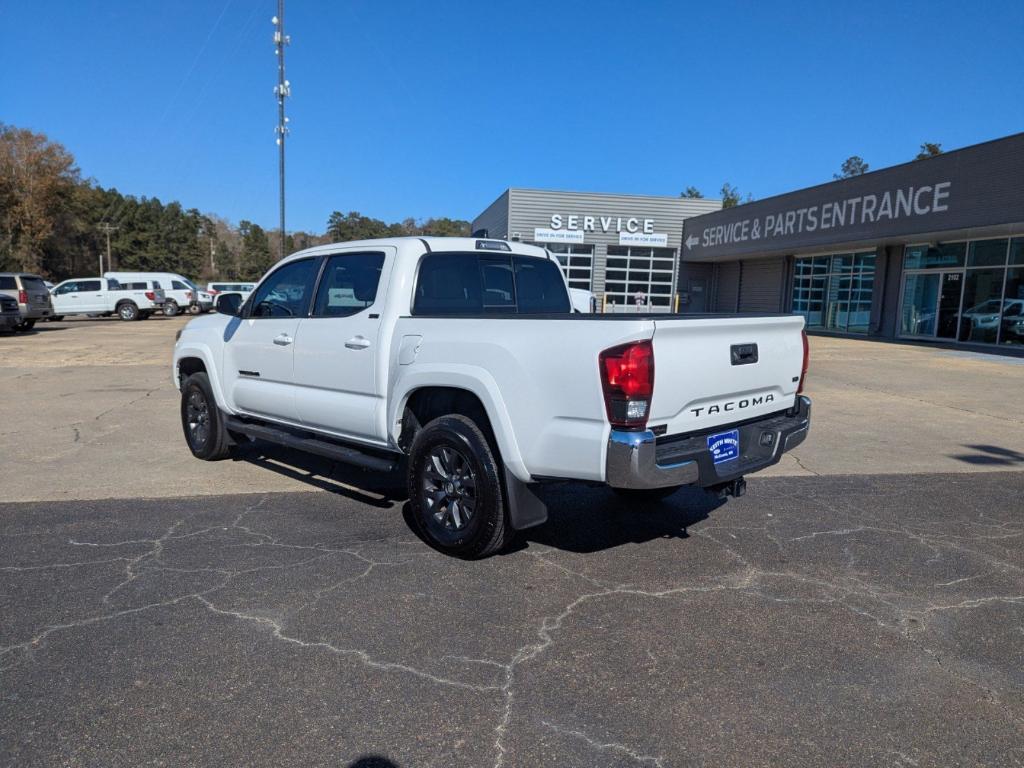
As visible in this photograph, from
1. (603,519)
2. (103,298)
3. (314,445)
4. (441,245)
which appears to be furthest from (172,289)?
(603,519)

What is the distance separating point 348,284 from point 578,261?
104 ft

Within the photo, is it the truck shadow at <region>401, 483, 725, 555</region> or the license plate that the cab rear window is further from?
the license plate

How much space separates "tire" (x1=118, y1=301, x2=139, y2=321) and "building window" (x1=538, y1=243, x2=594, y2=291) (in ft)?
62.3

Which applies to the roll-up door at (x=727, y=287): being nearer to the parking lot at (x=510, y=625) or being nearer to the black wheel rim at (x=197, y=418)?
the parking lot at (x=510, y=625)

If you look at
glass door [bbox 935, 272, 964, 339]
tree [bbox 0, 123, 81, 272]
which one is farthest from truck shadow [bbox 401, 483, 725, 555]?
tree [bbox 0, 123, 81, 272]

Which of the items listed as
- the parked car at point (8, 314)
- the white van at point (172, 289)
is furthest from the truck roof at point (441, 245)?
the white van at point (172, 289)

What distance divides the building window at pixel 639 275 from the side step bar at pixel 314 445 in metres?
30.9

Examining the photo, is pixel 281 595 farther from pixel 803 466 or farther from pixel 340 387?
pixel 803 466

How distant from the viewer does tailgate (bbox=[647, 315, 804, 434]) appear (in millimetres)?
3623

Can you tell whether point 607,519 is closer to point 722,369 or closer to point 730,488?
point 730,488

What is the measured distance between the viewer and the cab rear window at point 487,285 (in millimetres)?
4965

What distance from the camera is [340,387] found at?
504cm

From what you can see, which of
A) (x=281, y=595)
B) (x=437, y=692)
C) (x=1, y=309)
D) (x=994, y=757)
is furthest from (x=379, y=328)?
(x=1, y=309)

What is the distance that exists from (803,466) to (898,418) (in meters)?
3.53
